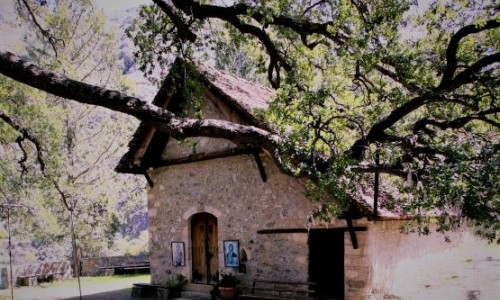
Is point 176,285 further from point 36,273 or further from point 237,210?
point 36,273

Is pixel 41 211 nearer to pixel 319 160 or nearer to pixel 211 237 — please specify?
pixel 211 237

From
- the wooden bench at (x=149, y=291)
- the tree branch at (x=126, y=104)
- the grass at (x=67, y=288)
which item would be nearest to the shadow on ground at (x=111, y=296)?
the wooden bench at (x=149, y=291)

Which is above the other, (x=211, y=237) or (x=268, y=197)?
(x=268, y=197)

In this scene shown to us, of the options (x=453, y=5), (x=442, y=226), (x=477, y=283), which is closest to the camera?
(x=442, y=226)

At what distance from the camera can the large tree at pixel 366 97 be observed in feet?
14.9

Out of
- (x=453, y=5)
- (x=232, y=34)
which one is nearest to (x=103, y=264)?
(x=232, y=34)

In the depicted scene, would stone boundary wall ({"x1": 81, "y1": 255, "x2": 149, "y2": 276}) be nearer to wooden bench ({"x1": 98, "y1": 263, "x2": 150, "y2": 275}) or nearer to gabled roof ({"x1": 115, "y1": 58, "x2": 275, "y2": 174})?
wooden bench ({"x1": 98, "y1": 263, "x2": 150, "y2": 275})

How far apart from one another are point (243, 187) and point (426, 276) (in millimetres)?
4161

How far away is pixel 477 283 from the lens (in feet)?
27.8

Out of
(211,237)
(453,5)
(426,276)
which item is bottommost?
(426,276)

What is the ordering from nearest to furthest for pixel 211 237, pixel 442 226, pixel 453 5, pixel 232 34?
1. pixel 442 226
2. pixel 453 5
3. pixel 232 34
4. pixel 211 237

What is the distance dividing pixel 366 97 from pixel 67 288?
1022 centimetres

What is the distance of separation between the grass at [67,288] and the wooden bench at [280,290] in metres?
5.08

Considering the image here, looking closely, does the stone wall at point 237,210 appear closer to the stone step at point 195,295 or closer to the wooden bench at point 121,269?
the stone step at point 195,295
